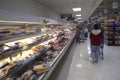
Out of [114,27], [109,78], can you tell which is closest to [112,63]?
[109,78]

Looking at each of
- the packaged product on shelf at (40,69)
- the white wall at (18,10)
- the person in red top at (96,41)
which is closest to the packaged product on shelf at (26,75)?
the packaged product on shelf at (40,69)

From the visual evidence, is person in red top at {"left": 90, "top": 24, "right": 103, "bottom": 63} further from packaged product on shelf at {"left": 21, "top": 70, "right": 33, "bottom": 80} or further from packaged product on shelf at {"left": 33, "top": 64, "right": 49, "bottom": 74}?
packaged product on shelf at {"left": 21, "top": 70, "right": 33, "bottom": 80}

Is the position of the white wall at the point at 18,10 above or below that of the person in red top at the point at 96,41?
above

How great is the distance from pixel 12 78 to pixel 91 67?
A: 3792 millimetres

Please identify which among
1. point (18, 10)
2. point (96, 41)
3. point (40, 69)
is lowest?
point (40, 69)

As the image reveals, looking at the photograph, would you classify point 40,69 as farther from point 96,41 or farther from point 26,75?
point 96,41

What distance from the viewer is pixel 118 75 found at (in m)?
4.54

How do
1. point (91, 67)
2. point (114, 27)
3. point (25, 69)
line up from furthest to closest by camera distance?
1. point (114, 27)
2. point (91, 67)
3. point (25, 69)

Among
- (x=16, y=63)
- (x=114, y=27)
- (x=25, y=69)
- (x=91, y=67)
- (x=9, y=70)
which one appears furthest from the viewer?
(x=114, y=27)

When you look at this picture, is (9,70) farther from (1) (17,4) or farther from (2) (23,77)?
(1) (17,4)

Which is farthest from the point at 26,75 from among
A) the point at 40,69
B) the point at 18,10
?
the point at 18,10

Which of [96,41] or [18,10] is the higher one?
[18,10]

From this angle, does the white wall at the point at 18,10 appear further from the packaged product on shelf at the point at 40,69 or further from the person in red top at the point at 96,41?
the person in red top at the point at 96,41

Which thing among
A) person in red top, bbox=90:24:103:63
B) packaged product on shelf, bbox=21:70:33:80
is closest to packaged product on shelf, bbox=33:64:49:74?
packaged product on shelf, bbox=21:70:33:80
